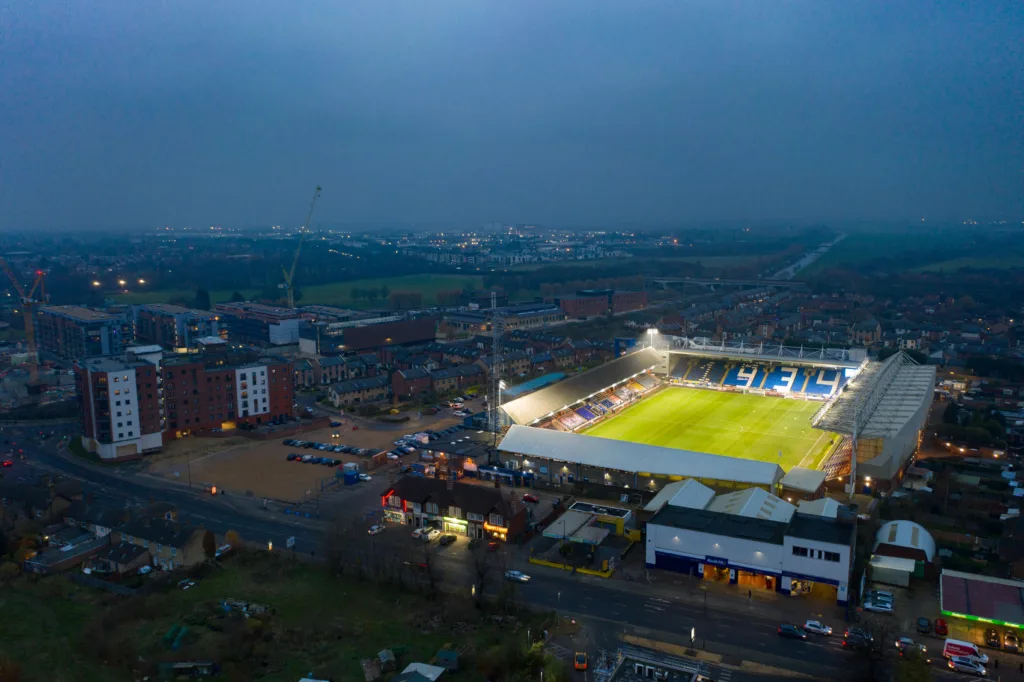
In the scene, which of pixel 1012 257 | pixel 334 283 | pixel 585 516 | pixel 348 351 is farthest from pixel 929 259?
pixel 585 516

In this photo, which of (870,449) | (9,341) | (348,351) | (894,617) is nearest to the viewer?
(894,617)

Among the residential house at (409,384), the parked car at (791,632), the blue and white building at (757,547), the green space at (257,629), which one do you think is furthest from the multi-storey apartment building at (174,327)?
the parked car at (791,632)

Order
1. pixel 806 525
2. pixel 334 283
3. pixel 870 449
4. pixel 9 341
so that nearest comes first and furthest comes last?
pixel 806 525 → pixel 870 449 → pixel 9 341 → pixel 334 283

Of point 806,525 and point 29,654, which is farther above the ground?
point 806,525

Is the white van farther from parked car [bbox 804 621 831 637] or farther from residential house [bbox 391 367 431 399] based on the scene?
residential house [bbox 391 367 431 399]

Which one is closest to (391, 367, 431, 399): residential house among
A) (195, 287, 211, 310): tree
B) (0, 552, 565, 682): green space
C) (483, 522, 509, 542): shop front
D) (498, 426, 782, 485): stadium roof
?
(498, 426, 782, 485): stadium roof

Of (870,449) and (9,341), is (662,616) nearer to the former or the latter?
(870,449)
